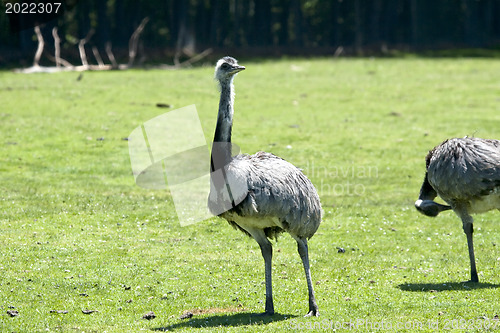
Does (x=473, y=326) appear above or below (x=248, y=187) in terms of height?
below

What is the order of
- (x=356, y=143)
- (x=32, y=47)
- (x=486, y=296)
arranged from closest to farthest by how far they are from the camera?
1. (x=486, y=296)
2. (x=356, y=143)
3. (x=32, y=47)

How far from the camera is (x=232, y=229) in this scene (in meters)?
17.1

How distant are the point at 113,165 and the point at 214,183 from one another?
40.4ft

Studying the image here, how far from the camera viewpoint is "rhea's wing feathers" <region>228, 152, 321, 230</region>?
10962 mm

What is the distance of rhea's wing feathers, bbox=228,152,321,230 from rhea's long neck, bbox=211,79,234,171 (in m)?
0.18

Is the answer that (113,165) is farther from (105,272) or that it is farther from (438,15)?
(438,15)

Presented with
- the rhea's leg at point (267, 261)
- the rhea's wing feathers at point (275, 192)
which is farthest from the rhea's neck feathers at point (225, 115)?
the rhea's leg at point (267, 261)

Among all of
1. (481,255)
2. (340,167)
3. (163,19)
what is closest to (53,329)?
(481,255)

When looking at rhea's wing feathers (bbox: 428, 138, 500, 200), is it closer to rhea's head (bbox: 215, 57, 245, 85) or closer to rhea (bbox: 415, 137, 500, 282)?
rhea (bbox: 415, 137, 500, 282)

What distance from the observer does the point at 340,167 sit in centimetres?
2305

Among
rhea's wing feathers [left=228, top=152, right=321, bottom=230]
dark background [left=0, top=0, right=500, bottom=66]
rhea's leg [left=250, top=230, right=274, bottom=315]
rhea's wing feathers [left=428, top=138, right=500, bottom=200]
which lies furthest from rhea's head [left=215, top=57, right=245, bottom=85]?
dark background [left=0, top=0, right=500, bottom=66]

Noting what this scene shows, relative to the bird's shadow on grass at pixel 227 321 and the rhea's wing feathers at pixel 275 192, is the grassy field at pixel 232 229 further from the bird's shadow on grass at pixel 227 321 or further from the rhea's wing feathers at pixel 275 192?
the rhea's wing feathers at pixel 275 192

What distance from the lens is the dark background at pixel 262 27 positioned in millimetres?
53844

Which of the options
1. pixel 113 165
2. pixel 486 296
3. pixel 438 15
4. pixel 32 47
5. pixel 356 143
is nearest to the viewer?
pixel 486 296
